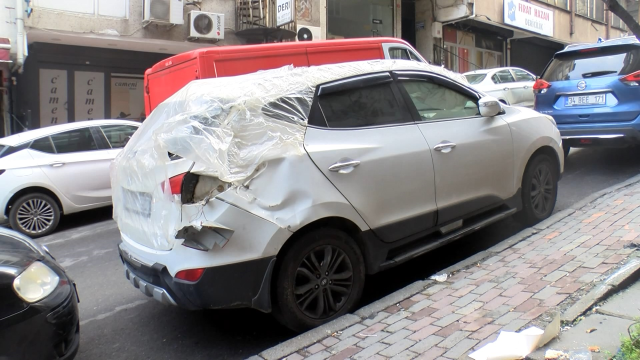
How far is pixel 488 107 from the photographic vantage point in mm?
4652

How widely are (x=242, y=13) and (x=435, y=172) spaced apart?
34.6ft

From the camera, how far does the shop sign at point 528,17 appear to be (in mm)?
19859

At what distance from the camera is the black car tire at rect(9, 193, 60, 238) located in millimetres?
7266

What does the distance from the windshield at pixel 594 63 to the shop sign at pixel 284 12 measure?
6551 mm

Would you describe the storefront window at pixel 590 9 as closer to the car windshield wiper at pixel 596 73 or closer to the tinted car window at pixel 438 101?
the car windshield wiper at pixel 596 73

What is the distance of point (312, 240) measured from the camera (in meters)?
3.49

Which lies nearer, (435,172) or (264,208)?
(264,208)

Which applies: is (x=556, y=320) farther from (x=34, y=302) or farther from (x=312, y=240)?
(x=34, y=302)

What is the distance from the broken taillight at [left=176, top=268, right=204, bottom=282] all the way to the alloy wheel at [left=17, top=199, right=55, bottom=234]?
207 inches

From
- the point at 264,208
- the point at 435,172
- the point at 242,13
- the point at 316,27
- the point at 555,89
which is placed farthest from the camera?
the point at 316,27

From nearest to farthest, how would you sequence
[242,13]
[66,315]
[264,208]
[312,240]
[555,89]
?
[66,315] < [264,208] < [312,240] < [555,89] < [242,13]

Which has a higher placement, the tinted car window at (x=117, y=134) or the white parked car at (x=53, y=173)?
the tinted car window at (x=117, y=134)

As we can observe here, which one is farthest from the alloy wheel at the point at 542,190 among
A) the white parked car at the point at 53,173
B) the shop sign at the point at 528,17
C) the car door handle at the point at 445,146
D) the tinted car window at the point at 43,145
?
the shop sign at the point at 528,17

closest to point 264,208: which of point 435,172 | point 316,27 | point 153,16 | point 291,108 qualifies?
point 291,108
